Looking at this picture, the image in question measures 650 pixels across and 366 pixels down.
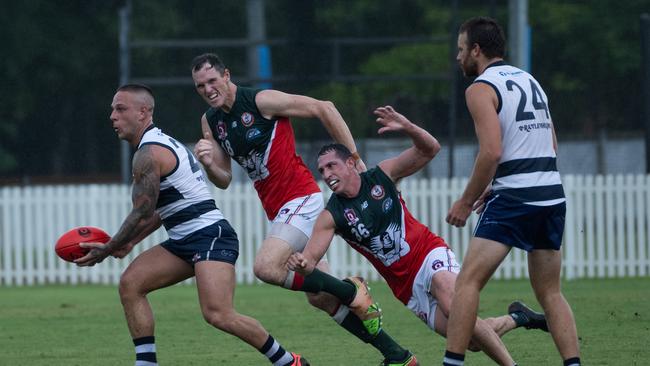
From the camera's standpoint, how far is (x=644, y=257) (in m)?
16.7

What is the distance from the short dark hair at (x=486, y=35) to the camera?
7480mm

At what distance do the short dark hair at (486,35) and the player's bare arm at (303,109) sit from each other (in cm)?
157

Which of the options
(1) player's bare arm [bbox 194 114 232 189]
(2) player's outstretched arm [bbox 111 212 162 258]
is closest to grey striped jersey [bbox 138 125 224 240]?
(1) player's bare arm [bbox 194 114 232 189]

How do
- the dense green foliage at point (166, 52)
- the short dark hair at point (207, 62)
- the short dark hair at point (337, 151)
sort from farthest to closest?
the dense green foliage at point (166, 52) < the short dark hair at point (207, 62) < the short dark hair at point (337, 151)

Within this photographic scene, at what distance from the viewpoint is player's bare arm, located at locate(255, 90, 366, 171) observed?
28.9 ft

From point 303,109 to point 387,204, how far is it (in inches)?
44.6

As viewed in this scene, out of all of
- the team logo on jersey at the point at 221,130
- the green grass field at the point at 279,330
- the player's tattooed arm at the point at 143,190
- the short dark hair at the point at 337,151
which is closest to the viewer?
the player's tattooed arm at the point at 143,190

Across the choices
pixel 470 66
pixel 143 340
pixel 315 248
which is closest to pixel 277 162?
pixel 315 248

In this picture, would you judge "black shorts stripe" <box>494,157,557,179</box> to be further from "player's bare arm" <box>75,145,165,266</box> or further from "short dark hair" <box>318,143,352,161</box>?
"player's bare arm" <box>75,145,165,266</box>

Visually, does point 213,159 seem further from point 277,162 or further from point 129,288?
point 129,288

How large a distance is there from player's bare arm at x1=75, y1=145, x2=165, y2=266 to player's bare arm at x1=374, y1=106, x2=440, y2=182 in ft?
4.76

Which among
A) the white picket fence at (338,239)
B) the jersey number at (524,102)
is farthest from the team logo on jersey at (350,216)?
the white picket fence at (338,239)

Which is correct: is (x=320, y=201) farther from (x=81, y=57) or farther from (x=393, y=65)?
(x=81, y=57)

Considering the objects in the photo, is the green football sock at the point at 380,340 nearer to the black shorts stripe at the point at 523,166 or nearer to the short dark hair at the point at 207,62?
the black shorts stripe at the point at 523,166
